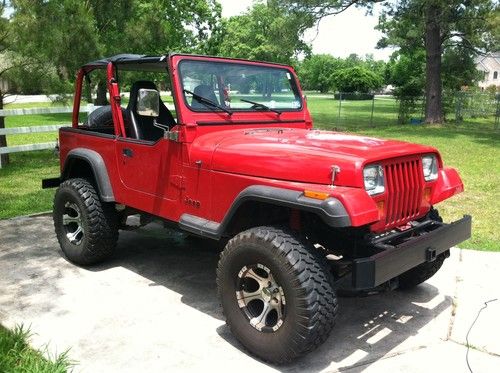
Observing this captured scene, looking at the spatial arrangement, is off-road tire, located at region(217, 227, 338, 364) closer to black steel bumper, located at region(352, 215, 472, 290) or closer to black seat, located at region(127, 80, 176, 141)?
black steel bumper, located at region(352, 215, 472, 290)

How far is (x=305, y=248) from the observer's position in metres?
3.15

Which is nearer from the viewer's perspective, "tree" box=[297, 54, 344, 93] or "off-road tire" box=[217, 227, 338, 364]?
"off-road tire" box=[217, 227, 338, 364]

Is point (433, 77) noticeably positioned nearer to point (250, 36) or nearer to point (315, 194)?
point (315, 194)

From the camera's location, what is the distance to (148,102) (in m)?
4.08

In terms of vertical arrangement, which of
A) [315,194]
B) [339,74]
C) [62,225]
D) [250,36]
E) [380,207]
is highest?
[250,36]

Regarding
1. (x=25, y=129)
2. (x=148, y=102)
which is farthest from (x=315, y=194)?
(x=25, y=129)

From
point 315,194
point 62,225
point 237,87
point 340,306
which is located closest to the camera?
point 315,194

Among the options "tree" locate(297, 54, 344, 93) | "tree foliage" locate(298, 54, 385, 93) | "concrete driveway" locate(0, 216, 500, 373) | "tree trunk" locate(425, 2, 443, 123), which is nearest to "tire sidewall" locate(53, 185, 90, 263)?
"concrete driveway" locate(0, 216, 500, 373)

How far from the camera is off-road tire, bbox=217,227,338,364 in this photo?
3.02 metres

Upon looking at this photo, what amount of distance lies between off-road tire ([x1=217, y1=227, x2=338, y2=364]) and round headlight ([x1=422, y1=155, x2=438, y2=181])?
1.10 metres

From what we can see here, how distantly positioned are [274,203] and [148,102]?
1.50 m

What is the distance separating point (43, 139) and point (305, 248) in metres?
12.8

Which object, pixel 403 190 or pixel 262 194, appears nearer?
pixel 262 194

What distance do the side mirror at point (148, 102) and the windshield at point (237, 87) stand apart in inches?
9.8
